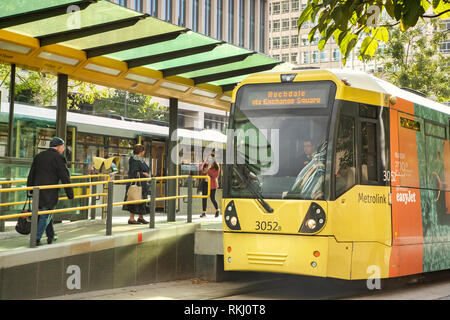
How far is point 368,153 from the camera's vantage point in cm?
916

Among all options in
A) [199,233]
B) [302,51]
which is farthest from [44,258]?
[302,51]

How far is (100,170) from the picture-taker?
50.2 ft

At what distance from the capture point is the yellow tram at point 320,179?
866cm

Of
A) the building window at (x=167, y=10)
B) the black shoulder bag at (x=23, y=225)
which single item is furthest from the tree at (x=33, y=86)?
the building window at (x=167, y=10)

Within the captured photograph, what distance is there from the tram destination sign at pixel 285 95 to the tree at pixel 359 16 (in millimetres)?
4122

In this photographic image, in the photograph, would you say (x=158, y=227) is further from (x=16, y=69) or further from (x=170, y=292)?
(x=16, y=69)

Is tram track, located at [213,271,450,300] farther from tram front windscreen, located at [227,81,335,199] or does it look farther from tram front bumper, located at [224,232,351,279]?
tram front windscreen, located at [227,81,335,199]

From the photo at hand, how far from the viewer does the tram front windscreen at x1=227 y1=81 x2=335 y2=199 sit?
8.78 meters

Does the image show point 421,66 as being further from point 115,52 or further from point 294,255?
point 294,255

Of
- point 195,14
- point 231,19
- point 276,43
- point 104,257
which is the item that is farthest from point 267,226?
point 276,43

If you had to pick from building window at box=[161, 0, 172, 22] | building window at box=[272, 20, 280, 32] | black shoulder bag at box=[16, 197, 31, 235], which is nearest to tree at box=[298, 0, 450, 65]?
black shoulder bag at box=[16, 197, 31, 235]

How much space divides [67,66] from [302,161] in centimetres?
537

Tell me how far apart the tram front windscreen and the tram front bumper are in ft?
2.00

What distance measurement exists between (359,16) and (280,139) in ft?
15.7
